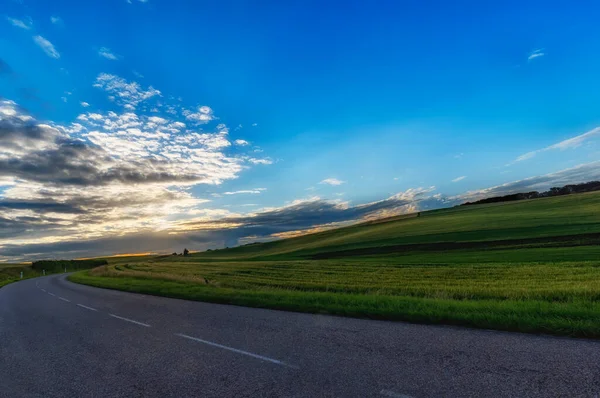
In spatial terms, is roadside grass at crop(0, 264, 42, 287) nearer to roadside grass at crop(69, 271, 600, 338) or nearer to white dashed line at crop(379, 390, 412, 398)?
roadside grass at crop(69, 271, 600, 338)

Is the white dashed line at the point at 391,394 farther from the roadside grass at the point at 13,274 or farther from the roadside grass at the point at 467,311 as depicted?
the roadside grass at the point at 13,274

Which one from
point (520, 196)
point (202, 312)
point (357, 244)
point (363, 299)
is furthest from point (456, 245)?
point (520, 196)

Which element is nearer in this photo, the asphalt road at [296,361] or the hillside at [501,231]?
the asphalt road at [296,361]

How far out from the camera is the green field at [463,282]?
9775 millimetres

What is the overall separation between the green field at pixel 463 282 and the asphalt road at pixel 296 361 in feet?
4.41

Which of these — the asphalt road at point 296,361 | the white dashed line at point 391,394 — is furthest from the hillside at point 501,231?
the white dashed line at point 391,394

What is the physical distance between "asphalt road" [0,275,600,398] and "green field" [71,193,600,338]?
1.34m

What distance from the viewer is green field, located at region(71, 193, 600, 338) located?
385 inches

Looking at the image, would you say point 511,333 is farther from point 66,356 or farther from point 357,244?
point 357,244

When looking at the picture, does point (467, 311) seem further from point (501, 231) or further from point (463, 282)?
point (501, 231)

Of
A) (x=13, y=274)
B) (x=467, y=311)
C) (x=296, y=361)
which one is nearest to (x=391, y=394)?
(x=296, y=361)

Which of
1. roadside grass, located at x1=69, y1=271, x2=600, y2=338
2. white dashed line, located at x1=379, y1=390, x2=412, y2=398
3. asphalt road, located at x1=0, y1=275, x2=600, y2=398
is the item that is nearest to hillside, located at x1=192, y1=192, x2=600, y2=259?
roadside grass, located at x1=69, y1=271, x2=600, y2=338

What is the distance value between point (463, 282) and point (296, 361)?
1615 centimetres

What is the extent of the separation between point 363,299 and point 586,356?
7538 mm
